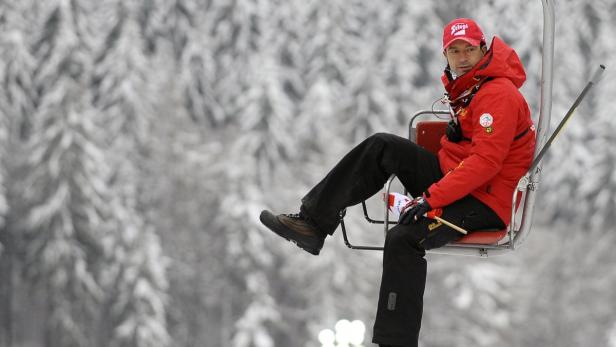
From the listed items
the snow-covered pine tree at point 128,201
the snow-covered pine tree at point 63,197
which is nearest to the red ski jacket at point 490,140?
the snow-covered pine tree at point 128,201

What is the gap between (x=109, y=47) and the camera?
3350 centimetres

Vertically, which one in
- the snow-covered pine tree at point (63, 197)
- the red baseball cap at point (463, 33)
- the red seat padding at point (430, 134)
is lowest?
the red seat padding at point (430, 134)

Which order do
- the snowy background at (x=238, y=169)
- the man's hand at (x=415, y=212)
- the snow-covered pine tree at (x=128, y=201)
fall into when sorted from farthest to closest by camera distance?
1. the snowy background at (x=238, y=169)
2. the snow-covered pine tree at (x=128, y=201)
3. the man's hand at (x=415, y=212)

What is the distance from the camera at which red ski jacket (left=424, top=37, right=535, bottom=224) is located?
430 cm

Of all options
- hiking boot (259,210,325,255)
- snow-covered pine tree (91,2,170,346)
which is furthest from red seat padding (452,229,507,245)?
Result: snow-covered pine tree (91,2,170,346)

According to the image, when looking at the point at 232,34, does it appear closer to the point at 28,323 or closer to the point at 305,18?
the point at 305,18

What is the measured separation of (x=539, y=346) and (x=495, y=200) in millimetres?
30404

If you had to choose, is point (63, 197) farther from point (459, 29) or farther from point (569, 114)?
point (569, 114)

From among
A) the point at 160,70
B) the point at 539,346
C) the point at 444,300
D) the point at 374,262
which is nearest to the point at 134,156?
the point at 160,70

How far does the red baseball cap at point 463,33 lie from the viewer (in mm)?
4406

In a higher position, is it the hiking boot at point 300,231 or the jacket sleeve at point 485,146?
the jacket sleeve at point 485,146

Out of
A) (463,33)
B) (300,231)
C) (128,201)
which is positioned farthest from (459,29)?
(128,201)

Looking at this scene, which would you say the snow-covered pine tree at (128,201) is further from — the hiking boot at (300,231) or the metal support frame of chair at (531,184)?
the metal support frame of chair at (531,184)

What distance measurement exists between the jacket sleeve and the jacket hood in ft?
0.29
